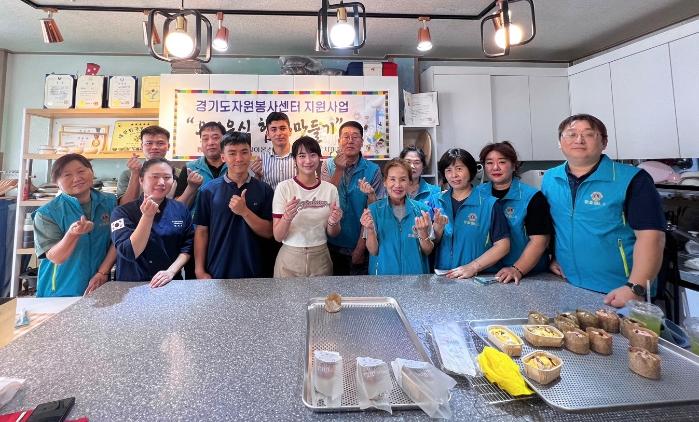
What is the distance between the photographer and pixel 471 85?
3.56 metres

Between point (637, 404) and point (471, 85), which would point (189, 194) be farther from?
point (471, 85)

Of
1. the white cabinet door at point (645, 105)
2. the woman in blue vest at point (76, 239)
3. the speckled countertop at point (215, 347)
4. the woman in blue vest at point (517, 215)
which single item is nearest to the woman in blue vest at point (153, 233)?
the speckled countertop at point (215, 347)

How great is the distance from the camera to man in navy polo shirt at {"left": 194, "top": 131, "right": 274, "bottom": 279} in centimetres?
167

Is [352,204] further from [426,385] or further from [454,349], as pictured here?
[426,385]

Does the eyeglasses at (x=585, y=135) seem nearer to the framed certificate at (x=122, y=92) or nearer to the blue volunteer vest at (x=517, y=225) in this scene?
the blue volunteer vest at (x=517, y=225)

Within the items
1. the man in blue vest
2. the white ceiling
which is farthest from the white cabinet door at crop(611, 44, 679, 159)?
the man in blue vest

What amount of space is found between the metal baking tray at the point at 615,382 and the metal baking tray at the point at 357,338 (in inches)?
9.4

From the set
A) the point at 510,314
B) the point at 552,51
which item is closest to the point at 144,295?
the point at 510,314

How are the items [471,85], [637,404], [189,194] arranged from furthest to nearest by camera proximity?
1. [471,85]
2. [189,194]
3. [637,404]

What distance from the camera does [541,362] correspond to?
26.7 inches

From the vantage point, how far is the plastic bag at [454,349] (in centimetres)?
69

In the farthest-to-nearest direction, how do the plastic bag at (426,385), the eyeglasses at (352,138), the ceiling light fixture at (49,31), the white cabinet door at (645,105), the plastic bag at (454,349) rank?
the white cabinet door at (645,105)
the eyeglasses at (352,138)
the ceiling light fixture at (49,31)
the plastic bag at (454,349)
the plastic bag at (426,385)

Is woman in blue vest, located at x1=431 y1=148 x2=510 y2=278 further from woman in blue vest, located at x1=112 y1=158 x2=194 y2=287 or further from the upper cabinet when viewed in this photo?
the upper cabinet

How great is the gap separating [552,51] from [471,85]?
1240 millimetres
